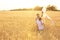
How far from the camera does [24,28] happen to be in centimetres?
120

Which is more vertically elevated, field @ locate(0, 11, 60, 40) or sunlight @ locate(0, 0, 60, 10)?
sunlight @ locate(0, 0, 60, 10)

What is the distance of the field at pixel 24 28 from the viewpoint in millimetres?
1062

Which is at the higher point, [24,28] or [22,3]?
[22,3]

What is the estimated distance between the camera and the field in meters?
1.06

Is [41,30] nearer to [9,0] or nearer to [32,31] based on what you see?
[32,31]

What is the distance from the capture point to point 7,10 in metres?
1.67

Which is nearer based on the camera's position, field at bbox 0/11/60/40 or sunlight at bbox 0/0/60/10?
field at bbox 0/11/60/40

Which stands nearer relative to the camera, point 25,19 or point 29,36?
point 29,36

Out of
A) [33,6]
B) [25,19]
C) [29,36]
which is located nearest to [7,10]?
[33,6]

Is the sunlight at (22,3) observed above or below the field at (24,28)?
above

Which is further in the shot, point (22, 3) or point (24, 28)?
point (22, 3)

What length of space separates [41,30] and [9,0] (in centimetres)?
66

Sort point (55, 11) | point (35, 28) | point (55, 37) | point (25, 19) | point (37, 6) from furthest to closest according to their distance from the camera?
1. point (37, 6)
2. point (55, 11)
3. point (25, 19)
4. point (35, 28)
5. point (55, 37)

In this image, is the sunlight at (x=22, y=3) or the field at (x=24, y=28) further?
the sunlight at (x=22, y=3)
